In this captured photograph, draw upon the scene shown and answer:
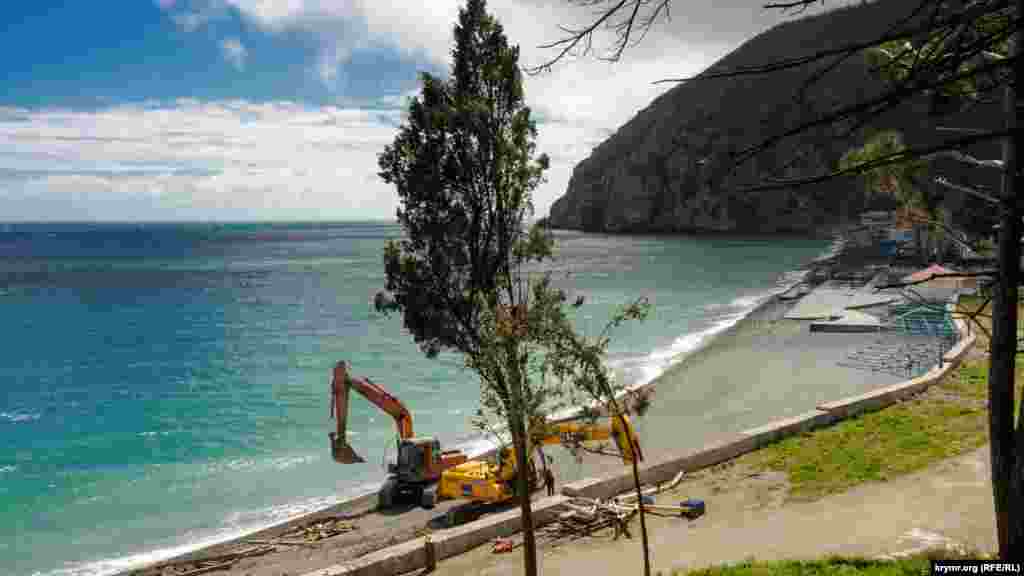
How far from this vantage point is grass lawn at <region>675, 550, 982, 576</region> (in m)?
9.72

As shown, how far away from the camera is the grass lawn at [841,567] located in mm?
9719

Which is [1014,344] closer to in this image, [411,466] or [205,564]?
[411,466]

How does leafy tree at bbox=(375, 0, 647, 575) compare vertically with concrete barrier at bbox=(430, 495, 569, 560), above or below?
above

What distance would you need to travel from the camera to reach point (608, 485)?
16984 mm

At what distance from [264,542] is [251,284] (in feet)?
279

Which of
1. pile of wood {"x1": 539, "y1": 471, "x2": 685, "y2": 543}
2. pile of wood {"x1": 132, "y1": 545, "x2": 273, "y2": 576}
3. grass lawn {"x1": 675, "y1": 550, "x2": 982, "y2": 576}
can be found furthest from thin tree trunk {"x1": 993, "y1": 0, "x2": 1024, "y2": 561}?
pile of wood {"x1": 132, "y1": 545, "x2": 273, "y2": 576}

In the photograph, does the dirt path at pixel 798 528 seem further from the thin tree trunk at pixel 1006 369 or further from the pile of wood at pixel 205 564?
the pile of wood at pixel 205 564

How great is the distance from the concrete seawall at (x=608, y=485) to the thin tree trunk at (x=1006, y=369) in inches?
376

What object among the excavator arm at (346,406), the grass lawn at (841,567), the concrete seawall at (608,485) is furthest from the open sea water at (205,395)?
the grass lawn at (841,567)

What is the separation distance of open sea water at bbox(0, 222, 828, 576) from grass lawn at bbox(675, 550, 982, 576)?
503 cm

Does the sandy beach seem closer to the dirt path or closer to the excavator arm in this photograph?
the excavator arm

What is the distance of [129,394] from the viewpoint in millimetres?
40906

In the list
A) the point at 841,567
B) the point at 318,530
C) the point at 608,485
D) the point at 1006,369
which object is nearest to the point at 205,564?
the point at 318,530

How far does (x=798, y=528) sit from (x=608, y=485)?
4620mm
